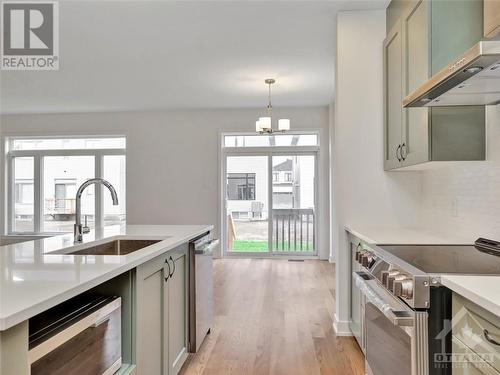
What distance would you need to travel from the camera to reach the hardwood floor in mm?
2486

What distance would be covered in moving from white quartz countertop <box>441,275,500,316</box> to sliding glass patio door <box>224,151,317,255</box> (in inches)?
209

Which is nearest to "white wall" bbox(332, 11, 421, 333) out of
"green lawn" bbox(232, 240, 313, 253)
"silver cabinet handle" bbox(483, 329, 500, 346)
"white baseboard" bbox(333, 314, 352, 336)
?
"white baseboard" bbox(333, 314, 352, 336)

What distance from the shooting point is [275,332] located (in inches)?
121

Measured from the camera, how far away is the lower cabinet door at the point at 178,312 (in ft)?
6.91

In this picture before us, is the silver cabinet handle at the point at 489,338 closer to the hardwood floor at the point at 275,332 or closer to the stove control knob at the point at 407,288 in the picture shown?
the stove control knob at the point at 407,288

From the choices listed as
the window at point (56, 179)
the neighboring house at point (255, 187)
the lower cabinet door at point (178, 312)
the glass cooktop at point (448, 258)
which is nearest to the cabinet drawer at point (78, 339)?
the lower cabinet door at point (178, 312)

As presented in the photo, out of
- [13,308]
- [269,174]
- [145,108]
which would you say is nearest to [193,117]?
[145,108]

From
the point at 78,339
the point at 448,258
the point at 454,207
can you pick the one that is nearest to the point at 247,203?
the point at 454,207

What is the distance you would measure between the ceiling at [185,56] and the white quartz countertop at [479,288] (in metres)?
2.41

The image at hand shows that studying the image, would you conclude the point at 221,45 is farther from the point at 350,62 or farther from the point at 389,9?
the point at 389,9

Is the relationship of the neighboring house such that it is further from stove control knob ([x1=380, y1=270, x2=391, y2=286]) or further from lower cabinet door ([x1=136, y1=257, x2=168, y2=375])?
stove control knob ([x1=380, y1=270, x2=391, y2=286])

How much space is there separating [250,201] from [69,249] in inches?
191

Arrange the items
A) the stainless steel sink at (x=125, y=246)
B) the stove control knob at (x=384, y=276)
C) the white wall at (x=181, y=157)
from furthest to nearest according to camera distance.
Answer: the white wall at (x=181, y=157) < the stainless steel sink at (x=125, y=246) < the stove control knob at (x=384, y=276)

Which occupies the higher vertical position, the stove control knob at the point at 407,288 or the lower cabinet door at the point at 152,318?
the stove control knob at the point at 407,288
